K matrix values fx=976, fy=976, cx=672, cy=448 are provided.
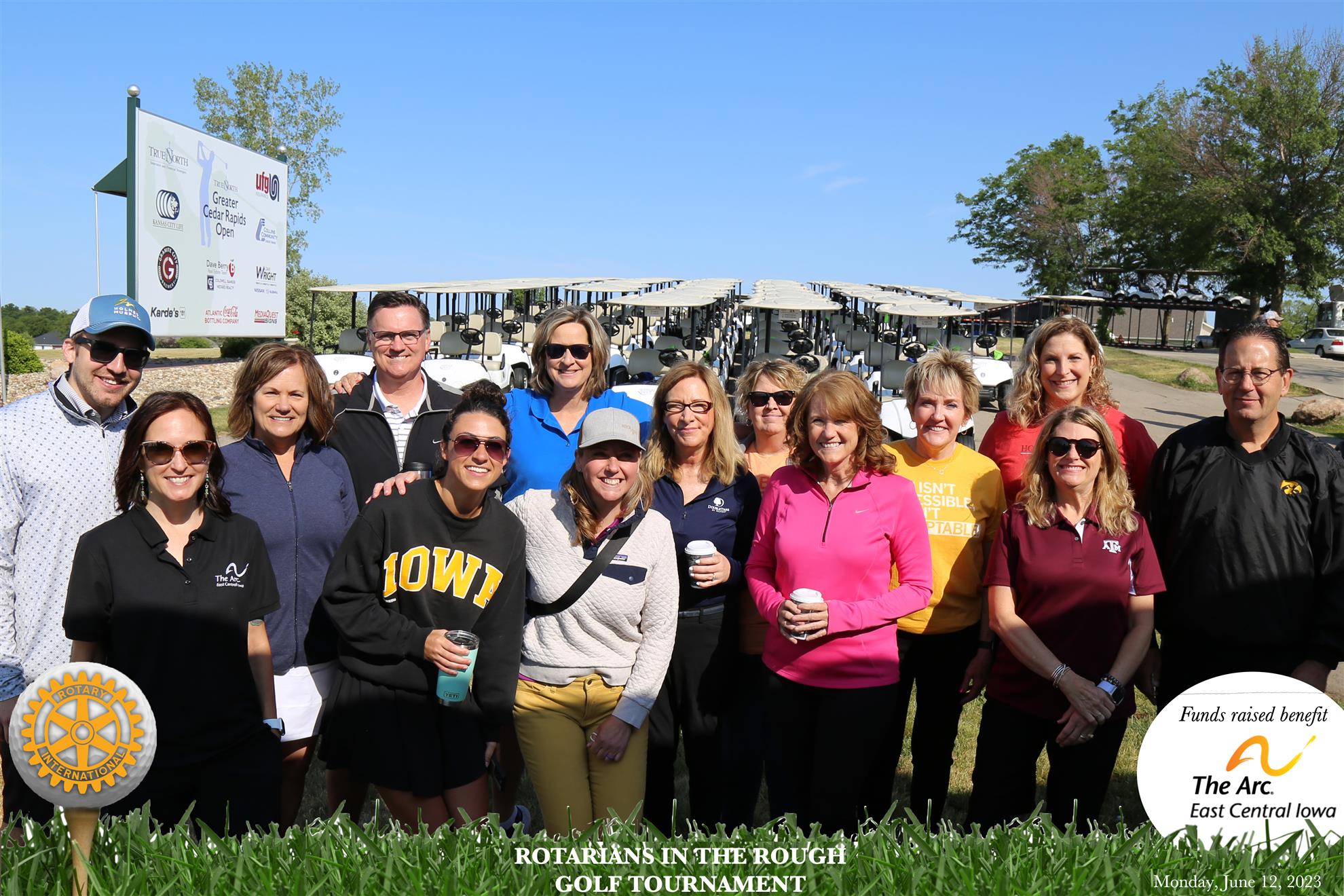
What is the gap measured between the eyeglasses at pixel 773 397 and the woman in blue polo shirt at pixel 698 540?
25 centimetres

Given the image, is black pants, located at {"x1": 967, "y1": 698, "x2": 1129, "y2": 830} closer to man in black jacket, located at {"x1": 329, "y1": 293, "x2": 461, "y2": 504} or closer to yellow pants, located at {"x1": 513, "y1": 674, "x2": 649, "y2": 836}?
yellow pants, located at {"x1": 513, "y1": 674, "x2": 649, "y2": 836}

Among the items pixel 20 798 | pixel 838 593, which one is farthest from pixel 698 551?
pixel 20 798

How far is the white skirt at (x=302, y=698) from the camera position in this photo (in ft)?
10.5

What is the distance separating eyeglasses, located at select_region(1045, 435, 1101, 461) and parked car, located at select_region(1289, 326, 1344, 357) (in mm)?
37542

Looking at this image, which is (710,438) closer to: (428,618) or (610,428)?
(610,428)

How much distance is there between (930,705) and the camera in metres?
3.64

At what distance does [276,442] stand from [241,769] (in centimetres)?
109

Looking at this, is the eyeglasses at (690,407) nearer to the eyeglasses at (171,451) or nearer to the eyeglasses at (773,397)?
the eyeglasses at (773,397)

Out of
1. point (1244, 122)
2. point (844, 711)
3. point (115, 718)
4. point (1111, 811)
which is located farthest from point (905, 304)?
point (1244, 122)

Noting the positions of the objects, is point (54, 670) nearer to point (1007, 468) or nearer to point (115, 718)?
point (115, 718)

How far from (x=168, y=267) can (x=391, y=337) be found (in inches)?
504

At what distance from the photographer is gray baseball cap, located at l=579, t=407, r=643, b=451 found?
10.1 ft

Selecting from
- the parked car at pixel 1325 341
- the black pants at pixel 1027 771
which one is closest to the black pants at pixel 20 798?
the black pants at pixel 1027 771

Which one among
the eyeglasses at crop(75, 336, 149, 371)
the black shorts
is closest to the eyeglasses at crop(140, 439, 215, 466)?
the eyeglasses at crop(75, 336, 149, 371)
